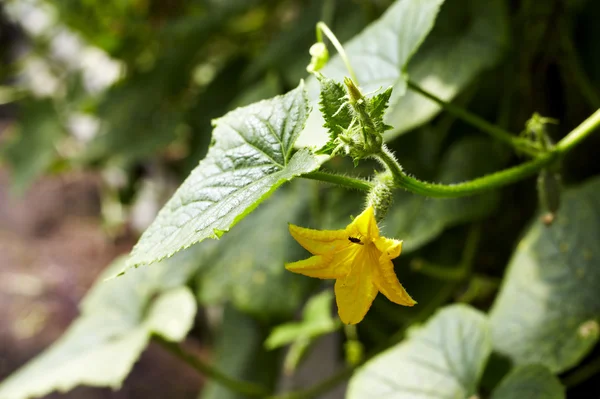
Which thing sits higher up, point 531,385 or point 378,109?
point 378,109

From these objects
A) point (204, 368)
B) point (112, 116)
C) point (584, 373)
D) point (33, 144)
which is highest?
point (33, 144)

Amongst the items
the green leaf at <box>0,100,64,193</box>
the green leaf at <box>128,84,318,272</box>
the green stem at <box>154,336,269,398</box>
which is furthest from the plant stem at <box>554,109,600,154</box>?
the green leaf at <box>0,100,64,193</box>

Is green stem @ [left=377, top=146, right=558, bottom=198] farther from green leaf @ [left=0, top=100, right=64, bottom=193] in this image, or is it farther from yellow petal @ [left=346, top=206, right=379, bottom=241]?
green leaf @ [left=0, top=100, right=64, bottom=193]

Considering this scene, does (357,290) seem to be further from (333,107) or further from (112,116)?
(112,116)

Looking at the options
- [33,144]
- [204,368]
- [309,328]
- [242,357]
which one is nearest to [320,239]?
[309,328]

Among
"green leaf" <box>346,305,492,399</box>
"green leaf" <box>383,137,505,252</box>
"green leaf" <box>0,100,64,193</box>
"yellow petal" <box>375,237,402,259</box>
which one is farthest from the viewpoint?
"green leaf" <box>0,100,64,193</box>

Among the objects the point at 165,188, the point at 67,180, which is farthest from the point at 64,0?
the point at 67,180

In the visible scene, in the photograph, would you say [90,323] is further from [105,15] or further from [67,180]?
[67,180]
